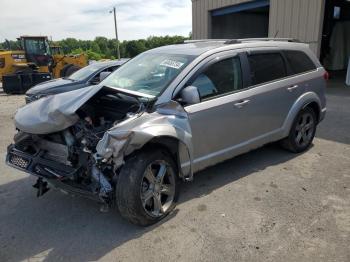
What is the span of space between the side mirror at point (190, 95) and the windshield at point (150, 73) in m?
0.27

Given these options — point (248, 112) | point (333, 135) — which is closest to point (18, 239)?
point (248, 112)

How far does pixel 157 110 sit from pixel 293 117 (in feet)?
8.24

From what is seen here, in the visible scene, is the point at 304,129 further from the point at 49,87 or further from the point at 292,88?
the point at 49,87

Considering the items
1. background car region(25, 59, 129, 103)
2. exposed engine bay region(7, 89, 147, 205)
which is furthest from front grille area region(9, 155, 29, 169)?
background car region(25, 59, 129, 103)

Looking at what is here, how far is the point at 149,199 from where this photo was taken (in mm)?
3537

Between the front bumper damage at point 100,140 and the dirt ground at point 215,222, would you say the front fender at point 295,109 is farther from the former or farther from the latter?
the front bumper damage at point 100,140

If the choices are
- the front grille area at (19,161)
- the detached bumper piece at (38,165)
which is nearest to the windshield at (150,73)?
the detached bumper piece at (38,165)

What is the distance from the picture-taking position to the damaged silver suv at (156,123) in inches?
130

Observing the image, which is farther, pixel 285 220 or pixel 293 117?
pixel 293 117

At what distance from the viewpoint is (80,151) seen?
11.2ft

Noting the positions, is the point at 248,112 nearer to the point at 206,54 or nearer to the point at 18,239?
the point at 206,54

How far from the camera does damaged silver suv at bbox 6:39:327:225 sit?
3.30 meters

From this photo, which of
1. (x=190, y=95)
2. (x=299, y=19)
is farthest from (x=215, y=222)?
(x=299, y=19)

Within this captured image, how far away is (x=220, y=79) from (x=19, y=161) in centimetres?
255
